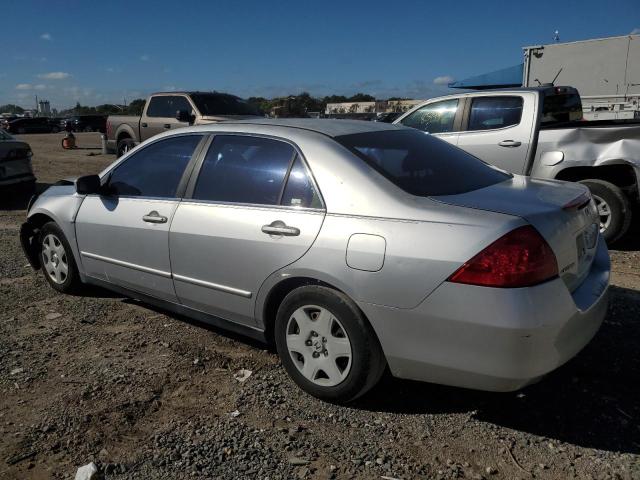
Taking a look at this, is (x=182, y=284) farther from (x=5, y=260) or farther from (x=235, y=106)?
(x=235, y=106)

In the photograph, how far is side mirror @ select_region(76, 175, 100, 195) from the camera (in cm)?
425

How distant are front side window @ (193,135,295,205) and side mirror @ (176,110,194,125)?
25.5 feet

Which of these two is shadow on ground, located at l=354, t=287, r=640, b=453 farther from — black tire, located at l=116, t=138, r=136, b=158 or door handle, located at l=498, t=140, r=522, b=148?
black tire, located at l=116, t=138, r=136, b=158

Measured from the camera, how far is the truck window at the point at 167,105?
39.5ft

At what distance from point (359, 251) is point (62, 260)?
3.18 meters

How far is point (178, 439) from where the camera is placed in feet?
9.21

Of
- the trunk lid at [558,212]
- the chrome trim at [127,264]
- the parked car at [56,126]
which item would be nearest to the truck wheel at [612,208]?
the trunk lid at [558,212]

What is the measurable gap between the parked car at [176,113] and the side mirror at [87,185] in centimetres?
706

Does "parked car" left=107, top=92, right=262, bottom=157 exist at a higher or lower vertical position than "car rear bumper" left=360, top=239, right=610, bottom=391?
Answer: higher

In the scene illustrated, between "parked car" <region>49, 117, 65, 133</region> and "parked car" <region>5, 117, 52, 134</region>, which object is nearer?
"parked car" <region>5, 117, 52, 134</region>

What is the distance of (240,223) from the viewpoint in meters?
3.30

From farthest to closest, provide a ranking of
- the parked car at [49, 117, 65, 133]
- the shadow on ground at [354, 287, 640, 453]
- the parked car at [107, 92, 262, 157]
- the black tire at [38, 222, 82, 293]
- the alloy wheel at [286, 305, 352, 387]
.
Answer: the parked car at [49, 117, 65, 133]
the parked car at [107, 92, 262, 157]
the black tire at [38, 222, 82, 293]
the alloy wheel at [286, 305, 352, 387]
the shadow on ground at [354, 287, 640, 453]

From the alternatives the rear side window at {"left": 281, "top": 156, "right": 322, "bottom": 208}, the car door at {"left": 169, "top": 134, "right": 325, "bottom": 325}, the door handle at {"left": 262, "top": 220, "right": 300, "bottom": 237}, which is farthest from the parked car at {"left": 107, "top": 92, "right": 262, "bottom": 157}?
the door handle at {"left": 262, "top": 220, "right": 300, "bottom": 237}

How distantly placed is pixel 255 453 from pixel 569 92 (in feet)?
23.0
